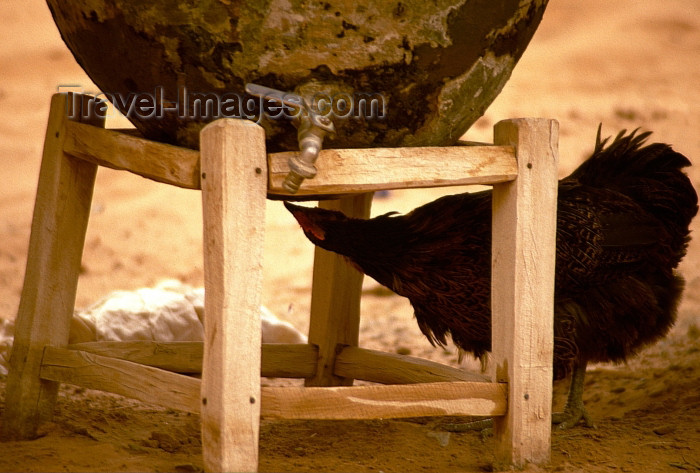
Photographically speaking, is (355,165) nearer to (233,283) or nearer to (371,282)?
(233,283)

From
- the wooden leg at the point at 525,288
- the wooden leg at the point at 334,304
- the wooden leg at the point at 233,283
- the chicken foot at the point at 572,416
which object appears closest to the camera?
the wooden leg at the point at 233,283

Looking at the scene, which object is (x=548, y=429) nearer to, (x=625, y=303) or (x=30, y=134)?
(x=625, y=303)

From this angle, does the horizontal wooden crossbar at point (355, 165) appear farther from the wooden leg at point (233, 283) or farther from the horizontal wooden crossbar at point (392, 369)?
the horizontal wooden crossbar at point (392, 369)

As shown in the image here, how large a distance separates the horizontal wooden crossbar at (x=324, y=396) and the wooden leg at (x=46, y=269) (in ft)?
0.88

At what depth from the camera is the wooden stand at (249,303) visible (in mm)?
2008

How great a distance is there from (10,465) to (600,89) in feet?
22.9

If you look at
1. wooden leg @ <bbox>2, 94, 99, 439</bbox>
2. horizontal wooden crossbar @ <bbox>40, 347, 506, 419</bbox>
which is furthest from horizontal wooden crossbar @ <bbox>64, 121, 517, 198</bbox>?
horizontal wooden crossbar @ <bbox>40, 347, 506, 419</bbox>

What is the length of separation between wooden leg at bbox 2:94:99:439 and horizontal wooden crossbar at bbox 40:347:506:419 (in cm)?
27

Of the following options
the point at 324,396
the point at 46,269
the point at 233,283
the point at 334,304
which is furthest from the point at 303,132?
the point at 334,304

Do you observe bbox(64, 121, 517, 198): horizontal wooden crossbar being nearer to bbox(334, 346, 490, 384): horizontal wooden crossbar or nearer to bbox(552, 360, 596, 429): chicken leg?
bbox(334, 346, 490, 384): horizontal wooden crossbar

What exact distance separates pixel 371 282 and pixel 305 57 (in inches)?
138

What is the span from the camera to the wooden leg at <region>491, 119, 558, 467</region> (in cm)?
235

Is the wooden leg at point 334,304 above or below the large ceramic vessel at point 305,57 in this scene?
below

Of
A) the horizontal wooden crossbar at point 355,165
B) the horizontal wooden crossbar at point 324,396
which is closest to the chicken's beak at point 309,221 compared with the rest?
the horizontal wooden crossbar at point 355,165
